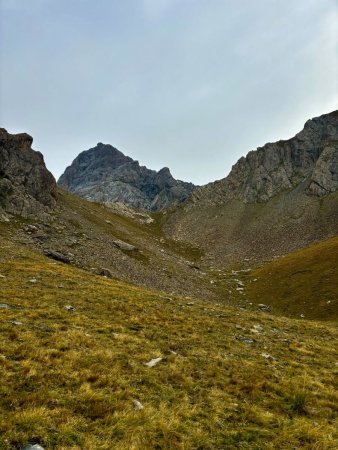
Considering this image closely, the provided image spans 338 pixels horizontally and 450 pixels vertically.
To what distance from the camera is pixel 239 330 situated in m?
24.8

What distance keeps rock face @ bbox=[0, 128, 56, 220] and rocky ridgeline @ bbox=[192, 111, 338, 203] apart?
7977cm

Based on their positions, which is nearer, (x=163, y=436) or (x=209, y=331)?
(x=163, y=436)

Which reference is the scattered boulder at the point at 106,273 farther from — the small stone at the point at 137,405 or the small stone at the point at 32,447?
the small stone at the point at 32,447

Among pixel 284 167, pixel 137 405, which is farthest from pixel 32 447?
pixel 284 167

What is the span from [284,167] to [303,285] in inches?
4288

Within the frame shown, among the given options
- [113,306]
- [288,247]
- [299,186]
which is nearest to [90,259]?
[113,306]

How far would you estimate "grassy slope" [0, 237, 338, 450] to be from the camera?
9.73 metres

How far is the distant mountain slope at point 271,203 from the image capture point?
104312 millimetres

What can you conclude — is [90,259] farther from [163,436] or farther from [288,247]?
[288,247]

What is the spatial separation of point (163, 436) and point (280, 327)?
21.2m

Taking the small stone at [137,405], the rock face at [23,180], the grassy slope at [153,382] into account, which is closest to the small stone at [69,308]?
the grassy slope at [153,382]

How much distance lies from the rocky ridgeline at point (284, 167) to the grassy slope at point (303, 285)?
234ft

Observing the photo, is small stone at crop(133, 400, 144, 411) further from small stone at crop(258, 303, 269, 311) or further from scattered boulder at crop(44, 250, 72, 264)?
small stone at crop(258, 303, 269, 311)

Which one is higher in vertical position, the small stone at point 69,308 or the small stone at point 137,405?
the small stone at point 137,405
